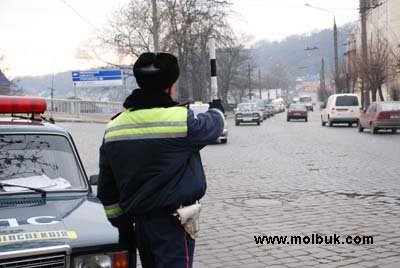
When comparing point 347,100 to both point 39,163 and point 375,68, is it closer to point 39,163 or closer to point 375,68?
point 375,68

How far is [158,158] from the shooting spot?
3.24 metres

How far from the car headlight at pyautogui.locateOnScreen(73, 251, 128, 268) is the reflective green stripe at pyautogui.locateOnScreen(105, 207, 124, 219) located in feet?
0.80

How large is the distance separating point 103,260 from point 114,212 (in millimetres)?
314

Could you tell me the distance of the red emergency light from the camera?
196 inches

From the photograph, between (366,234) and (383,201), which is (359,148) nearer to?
(383,201)

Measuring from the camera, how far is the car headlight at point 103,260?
10.7 ft

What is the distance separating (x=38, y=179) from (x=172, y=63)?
5.81ft

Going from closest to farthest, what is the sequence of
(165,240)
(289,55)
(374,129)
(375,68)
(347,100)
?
(165,240) < (374,129) < (347,100) < (375,68) < (289,55)

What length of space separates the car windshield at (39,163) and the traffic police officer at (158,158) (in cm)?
123

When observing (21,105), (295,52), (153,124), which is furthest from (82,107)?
(295,52)

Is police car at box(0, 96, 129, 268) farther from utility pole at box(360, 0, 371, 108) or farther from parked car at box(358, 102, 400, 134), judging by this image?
utility pole at box(360, 0, 371, 108)

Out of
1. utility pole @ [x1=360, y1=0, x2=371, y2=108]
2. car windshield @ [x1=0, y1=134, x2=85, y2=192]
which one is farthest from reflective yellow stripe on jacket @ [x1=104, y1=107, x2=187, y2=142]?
utility pole @ [x1=360, y1=0, x2=371, y2=108]

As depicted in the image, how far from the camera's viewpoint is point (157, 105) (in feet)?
10.9

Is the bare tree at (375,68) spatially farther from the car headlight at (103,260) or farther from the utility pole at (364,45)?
the car headlight at (103,260)
